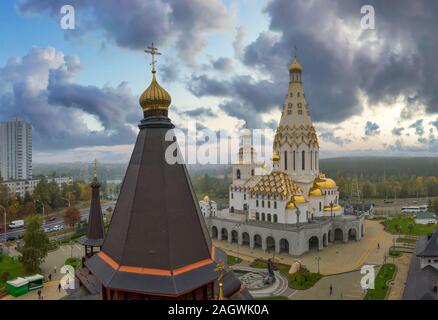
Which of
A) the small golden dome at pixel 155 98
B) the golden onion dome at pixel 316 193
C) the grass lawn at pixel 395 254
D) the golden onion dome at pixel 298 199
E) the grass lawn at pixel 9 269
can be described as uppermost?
the small golden dome at pixel 155 98

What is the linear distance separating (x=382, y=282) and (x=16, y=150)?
67376 mm

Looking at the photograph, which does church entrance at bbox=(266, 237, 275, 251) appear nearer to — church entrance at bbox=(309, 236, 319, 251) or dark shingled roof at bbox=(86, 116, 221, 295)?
church entrance at bbox=(309, 236, 319, 251)

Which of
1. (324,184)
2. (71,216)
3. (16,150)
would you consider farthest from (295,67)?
(16,150)

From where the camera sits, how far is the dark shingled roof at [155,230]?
234 inches

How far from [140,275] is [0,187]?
57853 mm

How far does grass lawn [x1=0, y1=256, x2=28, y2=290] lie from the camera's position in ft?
89.7

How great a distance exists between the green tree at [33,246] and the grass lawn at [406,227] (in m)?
39.5

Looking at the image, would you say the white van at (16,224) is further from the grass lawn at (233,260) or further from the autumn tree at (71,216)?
the grass lawn at (233,260)

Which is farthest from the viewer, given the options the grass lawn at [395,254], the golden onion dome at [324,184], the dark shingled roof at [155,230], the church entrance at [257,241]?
the golden onion dome at [324,184]

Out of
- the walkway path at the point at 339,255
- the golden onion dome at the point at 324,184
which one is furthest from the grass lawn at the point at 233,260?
the golden onion dome at the point at 324,184

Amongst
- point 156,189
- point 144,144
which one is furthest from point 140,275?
point 144,144

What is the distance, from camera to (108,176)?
93.5 meters

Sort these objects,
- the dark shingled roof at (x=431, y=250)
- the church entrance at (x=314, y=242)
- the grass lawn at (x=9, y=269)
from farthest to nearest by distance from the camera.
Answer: the church entrance at (x=314, y=242), the grass lawn at (x=9, y=269), the dark shingled roof at (x=431, y=250)
